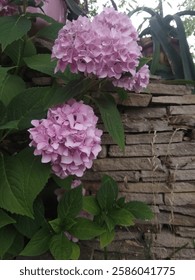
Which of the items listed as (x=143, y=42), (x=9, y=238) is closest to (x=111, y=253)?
(x=9, y=238)

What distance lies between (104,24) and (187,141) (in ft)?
1.53

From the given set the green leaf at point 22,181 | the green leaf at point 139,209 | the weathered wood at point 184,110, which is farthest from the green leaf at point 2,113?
the weathered wood at point 184,110

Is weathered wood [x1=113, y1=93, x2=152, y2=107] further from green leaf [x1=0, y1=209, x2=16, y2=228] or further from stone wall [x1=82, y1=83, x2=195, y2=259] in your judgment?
green leaf [x1=0, y1=209, x2=16, y2=228]

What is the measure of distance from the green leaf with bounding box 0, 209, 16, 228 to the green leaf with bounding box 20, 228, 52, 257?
0.25 feet

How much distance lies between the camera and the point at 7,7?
3.78 feet

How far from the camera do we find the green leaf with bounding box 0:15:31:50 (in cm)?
96

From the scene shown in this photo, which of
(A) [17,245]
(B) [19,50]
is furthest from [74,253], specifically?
(B) [19,50]

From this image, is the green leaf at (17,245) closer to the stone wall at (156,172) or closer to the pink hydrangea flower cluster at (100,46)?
the stone wall at (156,172)

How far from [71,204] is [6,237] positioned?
0.20 metres

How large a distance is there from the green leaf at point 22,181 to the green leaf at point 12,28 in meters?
0.31

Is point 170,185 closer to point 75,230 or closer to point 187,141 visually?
point 187,141

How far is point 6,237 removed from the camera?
944 millimetres

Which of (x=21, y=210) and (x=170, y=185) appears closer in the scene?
(x=21, y=210)

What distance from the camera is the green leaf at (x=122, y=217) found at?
3.08ft
